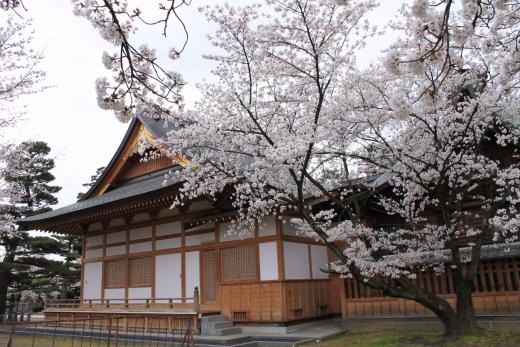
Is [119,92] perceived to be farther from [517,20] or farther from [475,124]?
[475,124]

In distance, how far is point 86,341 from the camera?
1180 centimetres

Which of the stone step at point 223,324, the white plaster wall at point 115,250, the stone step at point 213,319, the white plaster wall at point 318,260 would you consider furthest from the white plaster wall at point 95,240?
the white plaster wall at point 318,260

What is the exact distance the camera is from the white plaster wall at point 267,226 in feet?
38.5

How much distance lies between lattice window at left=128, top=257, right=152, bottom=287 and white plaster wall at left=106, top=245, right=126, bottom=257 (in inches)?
25.7

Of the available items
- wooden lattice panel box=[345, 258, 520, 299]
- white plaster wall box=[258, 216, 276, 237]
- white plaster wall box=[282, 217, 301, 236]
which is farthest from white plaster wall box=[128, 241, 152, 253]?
wooden lattice panel box=[345, 258, 520, 299]

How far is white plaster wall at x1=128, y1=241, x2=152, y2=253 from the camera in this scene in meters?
14.5

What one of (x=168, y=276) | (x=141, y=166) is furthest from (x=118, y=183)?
(x=168, y=276)

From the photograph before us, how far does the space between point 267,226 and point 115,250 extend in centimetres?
656

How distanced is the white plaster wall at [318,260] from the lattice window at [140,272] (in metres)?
5.28

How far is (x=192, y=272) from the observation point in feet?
42.8

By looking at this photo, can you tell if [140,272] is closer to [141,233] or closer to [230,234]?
[141,233]

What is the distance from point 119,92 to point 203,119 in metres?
6.09

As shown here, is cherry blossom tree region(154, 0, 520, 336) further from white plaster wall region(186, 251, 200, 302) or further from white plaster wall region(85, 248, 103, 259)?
white plaster wall region(85, 248, 103, 259)

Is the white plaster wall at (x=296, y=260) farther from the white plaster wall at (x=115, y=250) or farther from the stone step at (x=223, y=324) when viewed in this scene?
the white plaster wall at (x=115, y=250)
